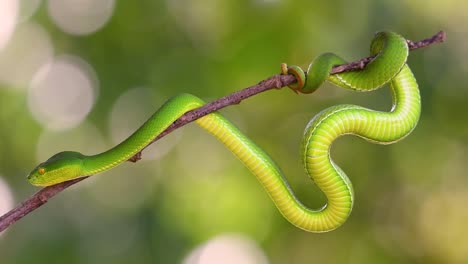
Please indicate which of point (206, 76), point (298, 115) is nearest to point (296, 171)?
point (298, 115)

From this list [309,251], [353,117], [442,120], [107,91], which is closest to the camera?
[353,117]

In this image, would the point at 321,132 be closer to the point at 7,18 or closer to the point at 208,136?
the point at 208,136

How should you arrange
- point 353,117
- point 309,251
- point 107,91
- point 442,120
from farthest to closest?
1. point 107,91
2. point 309,251
3. point 442,120
4. point 353,117

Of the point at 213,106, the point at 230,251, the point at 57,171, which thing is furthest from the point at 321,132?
the point at 230,251

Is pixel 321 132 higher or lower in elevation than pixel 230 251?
higher

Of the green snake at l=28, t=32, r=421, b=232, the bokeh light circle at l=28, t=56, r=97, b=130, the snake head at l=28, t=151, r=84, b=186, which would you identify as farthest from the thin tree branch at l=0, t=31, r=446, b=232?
the bokeh light circle at l=28, t=56, r=97, b=130

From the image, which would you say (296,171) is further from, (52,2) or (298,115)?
(52,2)

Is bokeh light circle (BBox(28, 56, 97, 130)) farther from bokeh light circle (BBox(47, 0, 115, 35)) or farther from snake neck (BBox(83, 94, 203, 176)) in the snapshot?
snake neck (BBox(83, 94, 203, 176))

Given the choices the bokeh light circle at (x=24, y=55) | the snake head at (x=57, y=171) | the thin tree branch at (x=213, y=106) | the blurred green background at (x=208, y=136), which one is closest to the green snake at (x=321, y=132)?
the snake head at (x=57, y=171)
